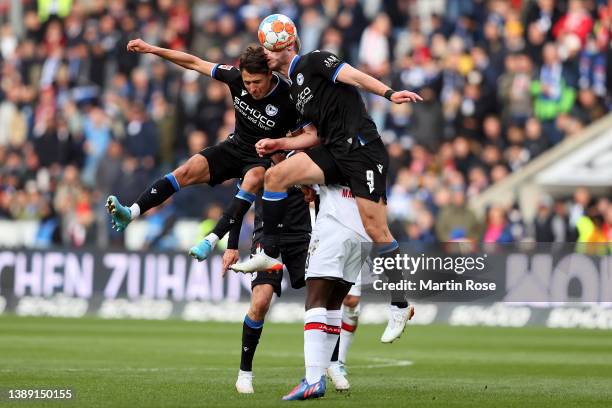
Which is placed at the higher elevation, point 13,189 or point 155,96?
point 155,96

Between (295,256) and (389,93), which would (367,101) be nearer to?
(295,256)

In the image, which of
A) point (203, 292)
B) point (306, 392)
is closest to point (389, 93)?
point (306, 392)

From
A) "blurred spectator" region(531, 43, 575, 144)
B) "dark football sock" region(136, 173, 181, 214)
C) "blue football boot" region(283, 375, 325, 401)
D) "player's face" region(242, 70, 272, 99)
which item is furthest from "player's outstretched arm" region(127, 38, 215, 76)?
"blurred spectator" region(531, 43, 575, 144)

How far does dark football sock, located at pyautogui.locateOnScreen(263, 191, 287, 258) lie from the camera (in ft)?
42.8

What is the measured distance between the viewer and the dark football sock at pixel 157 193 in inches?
581

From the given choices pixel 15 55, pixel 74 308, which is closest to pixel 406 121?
pixel 74 308

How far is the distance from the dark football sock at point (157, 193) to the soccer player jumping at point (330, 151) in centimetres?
185

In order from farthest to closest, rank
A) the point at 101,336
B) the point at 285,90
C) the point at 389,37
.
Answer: the point at 389,37
the point at 101,336
the point at 285,90

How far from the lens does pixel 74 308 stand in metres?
27.5

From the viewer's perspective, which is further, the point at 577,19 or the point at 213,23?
the point at 213,23

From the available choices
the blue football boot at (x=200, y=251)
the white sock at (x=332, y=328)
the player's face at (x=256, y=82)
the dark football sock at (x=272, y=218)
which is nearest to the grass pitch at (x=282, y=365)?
the white sock at (x=332, y=328)

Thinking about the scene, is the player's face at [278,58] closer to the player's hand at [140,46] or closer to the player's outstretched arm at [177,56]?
the player's outstretched arm at [177,56]

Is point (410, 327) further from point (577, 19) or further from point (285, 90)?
point (285, 90)

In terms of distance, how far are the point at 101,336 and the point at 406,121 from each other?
29.9 feet
